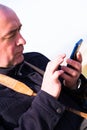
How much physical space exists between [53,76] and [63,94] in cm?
62

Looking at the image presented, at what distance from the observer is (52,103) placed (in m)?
3.55

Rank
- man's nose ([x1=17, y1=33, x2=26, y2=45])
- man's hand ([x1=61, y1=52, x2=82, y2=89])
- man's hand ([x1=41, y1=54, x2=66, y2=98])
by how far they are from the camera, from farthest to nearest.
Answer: man's nose ([x1=17, y1=33, x2=26, y2=45]) → man's hand ([x1=61, y1=52, x2=82, y2=89]) → man's hand ([x1=41, y1=54, x2=66, y2=98])

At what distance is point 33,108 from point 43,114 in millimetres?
110

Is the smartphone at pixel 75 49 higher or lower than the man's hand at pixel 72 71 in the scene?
higher

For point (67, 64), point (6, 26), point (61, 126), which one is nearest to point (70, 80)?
point (67, 64)

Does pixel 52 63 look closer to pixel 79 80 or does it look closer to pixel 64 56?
pixel 64 56

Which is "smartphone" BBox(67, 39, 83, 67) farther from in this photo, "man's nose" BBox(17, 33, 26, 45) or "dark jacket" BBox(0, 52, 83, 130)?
"man's nose" BBox(17, 33, 26, 45)

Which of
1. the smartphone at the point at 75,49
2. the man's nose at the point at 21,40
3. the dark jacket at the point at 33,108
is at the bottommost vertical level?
the dark jacket at the point at 33,108

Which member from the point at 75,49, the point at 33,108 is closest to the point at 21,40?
the point at 75,49

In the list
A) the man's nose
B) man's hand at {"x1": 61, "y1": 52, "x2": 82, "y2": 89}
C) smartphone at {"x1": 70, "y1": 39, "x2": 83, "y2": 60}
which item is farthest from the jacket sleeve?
the man's nose

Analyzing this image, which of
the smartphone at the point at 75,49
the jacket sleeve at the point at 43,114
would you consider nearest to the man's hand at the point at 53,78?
the jacket sleeve at the point at 43,114

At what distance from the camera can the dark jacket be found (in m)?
3.54

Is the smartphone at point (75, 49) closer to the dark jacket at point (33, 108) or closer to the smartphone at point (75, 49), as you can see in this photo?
the smartphone at point (75, 49)

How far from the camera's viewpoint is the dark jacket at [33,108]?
354 cm
